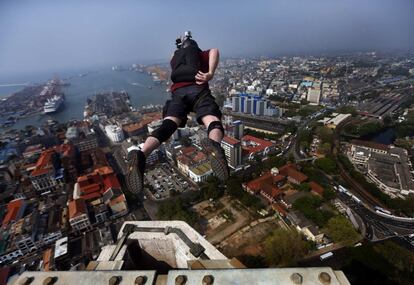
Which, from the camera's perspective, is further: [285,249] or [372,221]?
[372,221]

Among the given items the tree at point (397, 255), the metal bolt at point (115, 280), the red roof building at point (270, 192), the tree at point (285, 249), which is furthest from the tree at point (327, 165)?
the metal bolt at point (115, 280)

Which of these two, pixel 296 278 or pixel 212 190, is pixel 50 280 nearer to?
pixel 296 278

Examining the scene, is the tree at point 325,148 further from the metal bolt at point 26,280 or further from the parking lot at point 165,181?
the metal bolt at point 26,280

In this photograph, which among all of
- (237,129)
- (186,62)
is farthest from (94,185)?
(186,62)

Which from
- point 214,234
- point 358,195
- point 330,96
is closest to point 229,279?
point 214,234

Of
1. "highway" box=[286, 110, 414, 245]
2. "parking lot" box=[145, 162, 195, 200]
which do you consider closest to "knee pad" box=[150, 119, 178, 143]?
"parking lot" box=[145, 162, 195, 200]

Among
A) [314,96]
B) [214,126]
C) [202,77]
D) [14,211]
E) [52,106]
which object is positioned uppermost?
[202,77]
